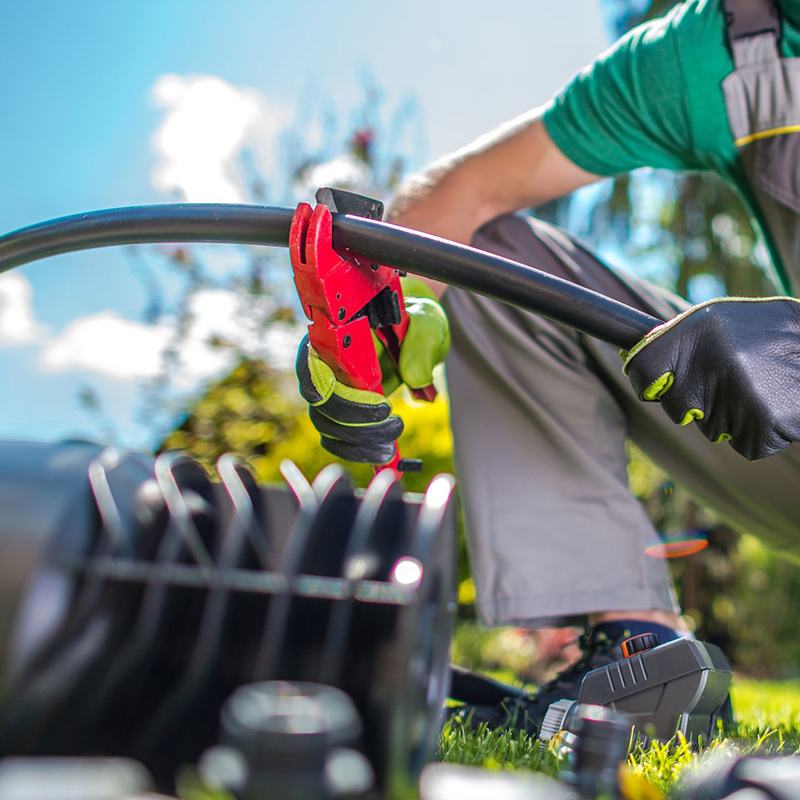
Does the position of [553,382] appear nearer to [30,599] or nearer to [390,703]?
[390,703]

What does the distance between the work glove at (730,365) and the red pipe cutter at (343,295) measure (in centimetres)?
39

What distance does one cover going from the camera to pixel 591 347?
1.75 metres

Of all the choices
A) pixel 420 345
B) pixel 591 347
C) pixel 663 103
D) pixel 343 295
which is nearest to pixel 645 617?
pixel 591 347

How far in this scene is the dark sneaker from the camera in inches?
52.6

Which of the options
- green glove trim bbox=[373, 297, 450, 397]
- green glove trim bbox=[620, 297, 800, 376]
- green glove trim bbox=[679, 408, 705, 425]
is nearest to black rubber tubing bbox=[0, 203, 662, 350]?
green glove trim bbox=[620, 297, 800, 376]

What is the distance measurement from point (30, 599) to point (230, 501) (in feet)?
0.86

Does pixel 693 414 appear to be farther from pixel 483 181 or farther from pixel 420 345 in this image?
pixel 483 181

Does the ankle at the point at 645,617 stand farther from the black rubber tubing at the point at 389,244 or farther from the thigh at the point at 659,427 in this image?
the black rubber tubing at the point at 389,244

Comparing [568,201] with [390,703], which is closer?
[390,703]

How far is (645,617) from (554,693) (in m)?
0.30

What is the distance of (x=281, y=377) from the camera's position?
17.0 feet

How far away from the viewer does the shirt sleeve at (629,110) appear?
1.68 m

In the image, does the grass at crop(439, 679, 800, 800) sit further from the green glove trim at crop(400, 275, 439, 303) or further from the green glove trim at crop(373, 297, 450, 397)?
the green glove trim at crop(400, 275, 439, 303)

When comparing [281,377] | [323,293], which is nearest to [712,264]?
[281,377]
